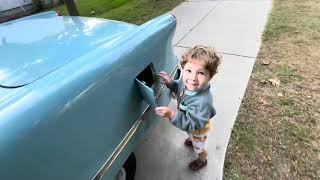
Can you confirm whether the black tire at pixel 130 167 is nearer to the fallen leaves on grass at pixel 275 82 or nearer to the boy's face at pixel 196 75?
the boy's face at pixel 196 75

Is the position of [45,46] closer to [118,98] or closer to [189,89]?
[118,98]

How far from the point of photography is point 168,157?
8.21ft

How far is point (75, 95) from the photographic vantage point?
1.32 metres

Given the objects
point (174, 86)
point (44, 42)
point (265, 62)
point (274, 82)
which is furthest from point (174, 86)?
point (265, 62)

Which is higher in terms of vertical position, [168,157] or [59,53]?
[59,53]

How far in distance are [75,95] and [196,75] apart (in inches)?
31.6

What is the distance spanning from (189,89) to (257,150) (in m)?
1.01

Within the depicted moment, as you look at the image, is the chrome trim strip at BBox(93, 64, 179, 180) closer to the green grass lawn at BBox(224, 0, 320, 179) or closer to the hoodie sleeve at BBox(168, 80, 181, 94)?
the hoodie sleeve at BBox(168, 80, 181, 94)

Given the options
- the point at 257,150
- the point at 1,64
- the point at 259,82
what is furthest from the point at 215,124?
the point at 1,64

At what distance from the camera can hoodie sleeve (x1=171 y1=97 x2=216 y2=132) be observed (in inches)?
72.7

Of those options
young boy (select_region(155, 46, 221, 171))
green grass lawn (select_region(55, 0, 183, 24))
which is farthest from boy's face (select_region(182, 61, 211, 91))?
green grass lawn (select_region(55, 0, 183, 24))

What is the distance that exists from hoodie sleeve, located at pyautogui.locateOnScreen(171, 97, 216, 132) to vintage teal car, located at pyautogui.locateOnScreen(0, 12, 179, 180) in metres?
0.26

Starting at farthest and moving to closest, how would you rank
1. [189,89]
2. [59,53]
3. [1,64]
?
[189,89], [59,53], [1,64]

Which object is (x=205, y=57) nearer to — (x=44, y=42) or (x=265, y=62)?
(x=44, y=42)
